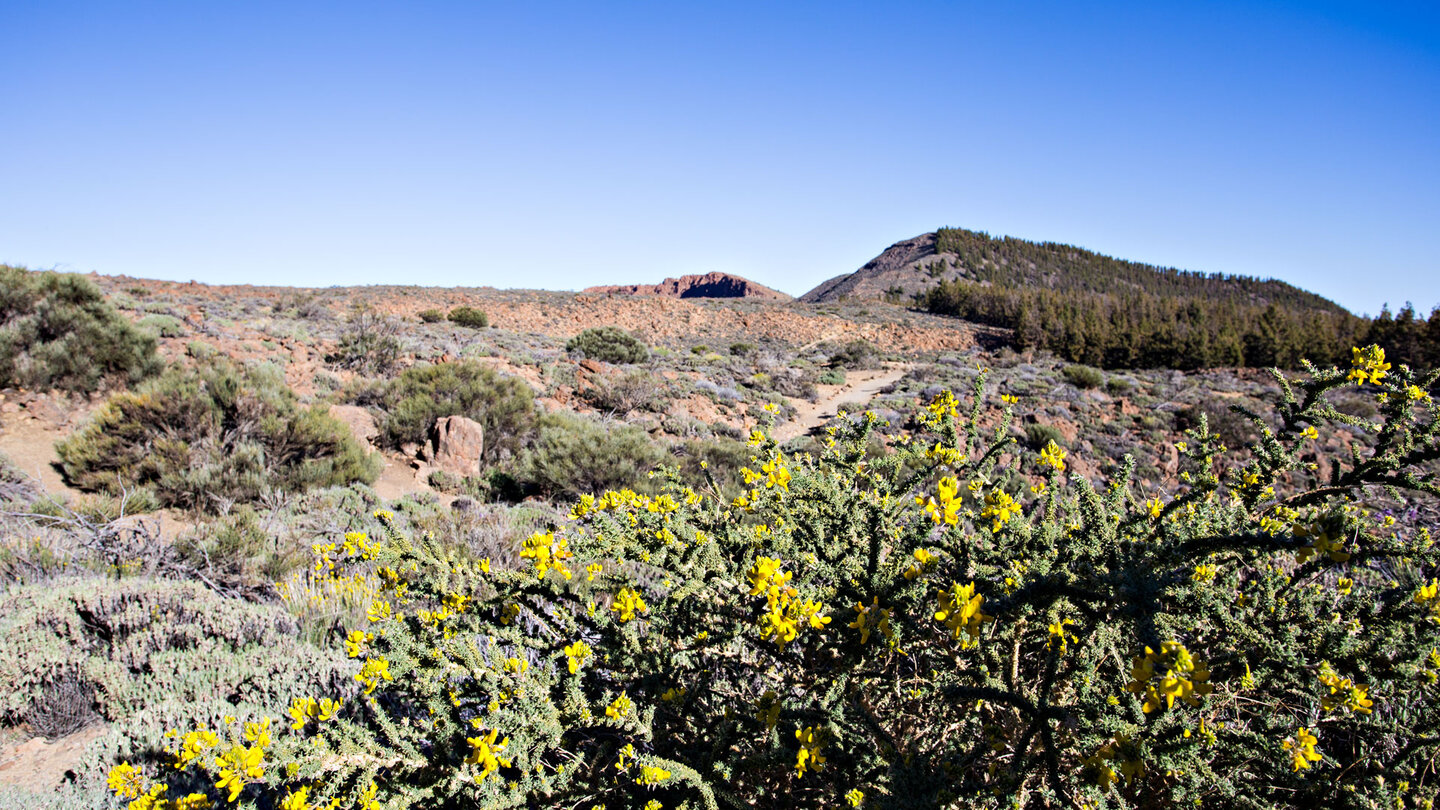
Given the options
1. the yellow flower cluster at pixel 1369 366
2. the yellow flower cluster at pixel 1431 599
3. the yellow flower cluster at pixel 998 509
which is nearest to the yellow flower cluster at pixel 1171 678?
the yellow flower cluster at pixel 998 509

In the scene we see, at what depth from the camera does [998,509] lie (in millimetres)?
1985

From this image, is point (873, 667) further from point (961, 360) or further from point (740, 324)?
point (740, 324)

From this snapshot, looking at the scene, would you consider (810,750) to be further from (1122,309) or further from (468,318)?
(1122,309)

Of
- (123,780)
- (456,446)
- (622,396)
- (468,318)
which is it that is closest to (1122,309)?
(468,318)

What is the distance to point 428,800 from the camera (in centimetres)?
199

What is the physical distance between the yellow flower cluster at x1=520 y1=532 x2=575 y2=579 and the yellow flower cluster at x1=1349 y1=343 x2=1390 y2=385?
2787mm

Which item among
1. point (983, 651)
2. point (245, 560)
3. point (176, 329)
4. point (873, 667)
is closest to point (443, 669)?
point (873, 667)

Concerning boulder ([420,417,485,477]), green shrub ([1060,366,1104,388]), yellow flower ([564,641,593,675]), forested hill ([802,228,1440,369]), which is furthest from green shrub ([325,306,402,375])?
forested hill ([802,228,1440,369])

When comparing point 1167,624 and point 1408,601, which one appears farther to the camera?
point 1408,601

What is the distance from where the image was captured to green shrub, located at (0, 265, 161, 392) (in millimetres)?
8422

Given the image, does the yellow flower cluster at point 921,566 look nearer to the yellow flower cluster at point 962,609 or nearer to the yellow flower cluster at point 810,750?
the yellow flower cluster at point 962,609

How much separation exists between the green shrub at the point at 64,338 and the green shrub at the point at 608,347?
38.2ft

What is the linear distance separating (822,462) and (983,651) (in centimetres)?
119

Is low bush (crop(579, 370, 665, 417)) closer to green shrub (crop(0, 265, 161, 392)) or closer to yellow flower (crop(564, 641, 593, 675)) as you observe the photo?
green shrub (crop(0, 265, 161, 392))
